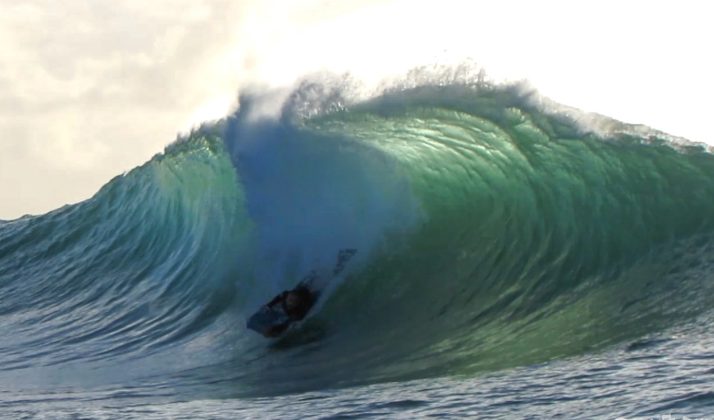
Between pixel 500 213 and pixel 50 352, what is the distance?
14.8ft

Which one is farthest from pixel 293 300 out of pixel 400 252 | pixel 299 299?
pixel 400 252

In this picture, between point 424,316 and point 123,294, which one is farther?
point 123,294

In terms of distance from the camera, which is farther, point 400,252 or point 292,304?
point 400,252

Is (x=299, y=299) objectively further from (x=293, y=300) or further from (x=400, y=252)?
(x=400, y=252)

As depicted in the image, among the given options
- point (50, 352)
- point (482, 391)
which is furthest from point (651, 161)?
point (50, 352)

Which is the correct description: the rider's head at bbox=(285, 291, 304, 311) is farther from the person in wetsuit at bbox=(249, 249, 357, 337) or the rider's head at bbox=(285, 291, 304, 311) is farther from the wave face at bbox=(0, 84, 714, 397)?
the wave face at bbox=(0, 84, 714, 397)

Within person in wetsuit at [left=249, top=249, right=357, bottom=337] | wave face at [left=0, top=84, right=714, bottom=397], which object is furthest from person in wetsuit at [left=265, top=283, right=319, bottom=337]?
wave face at [left=0, top=84, right=714, bottom=397]

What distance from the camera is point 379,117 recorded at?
11.8 meters

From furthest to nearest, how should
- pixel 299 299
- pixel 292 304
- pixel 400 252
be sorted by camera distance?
pixel 400 252 → pixel 299 299 → pixel 292 304

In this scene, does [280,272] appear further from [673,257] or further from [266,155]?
[673,257]

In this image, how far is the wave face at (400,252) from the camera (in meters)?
8.15

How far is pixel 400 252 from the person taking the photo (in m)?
10.5

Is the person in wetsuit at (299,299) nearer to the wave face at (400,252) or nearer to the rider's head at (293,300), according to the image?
the rider's head at (293,300)

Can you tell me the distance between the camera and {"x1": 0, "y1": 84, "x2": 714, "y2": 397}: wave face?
815 centimetres
